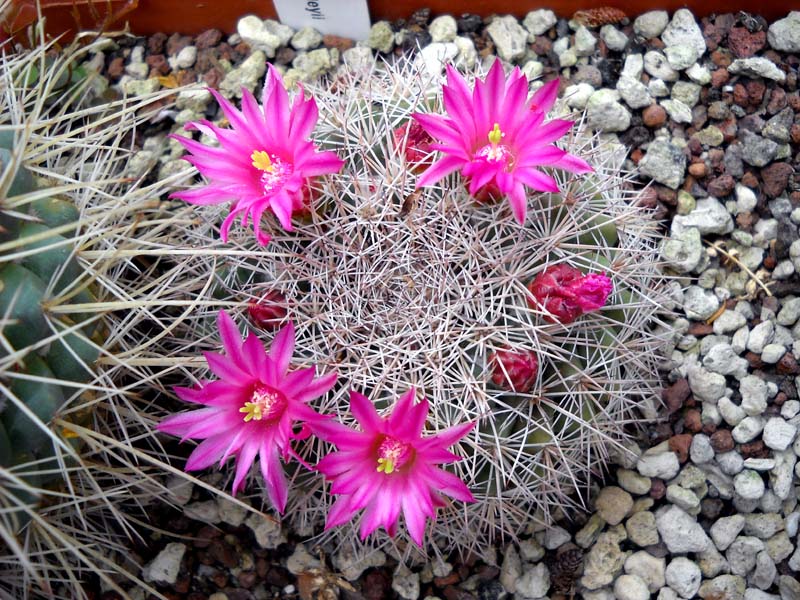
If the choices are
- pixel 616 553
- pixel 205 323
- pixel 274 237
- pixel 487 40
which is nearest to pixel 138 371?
pixel 205 323

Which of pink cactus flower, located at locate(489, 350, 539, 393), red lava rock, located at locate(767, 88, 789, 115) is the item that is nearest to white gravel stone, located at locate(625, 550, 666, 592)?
pink cactus flower, located at locate(489, 350, 539, 393)

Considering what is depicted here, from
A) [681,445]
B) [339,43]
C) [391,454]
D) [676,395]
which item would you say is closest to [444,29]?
[339,43]

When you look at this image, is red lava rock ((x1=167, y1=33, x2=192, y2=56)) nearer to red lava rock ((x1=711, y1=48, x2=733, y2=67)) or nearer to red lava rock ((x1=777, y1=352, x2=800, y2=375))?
red lava rock ((x1=711, y1=48, x2=733, y2=67))

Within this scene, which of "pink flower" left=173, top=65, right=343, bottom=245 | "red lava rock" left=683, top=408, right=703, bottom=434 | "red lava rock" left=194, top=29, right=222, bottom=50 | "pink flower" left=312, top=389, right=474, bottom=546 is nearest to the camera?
"pink flower" left=312, top=389, right=474, bottom=546

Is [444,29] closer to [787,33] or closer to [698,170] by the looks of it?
[698,170]

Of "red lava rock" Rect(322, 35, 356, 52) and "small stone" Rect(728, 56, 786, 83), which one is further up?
"red lava rock" Rect(322, 35, 356, 52)

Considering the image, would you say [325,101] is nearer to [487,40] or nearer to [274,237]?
[274,237]
